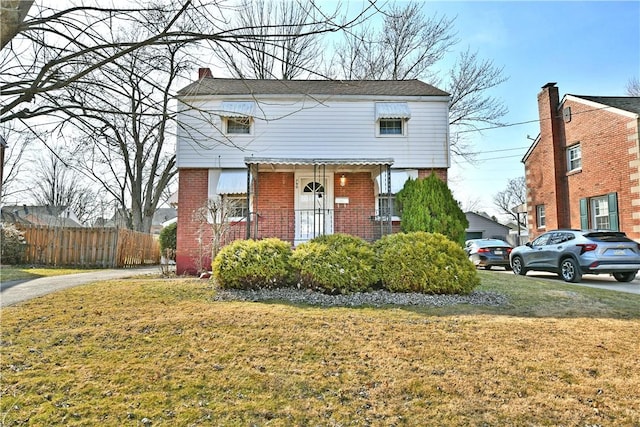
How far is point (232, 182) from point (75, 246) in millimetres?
9484

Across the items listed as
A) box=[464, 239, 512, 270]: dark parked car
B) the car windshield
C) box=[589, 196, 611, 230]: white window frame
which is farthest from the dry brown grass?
box=[589, 196, 611, 230]: white window frame

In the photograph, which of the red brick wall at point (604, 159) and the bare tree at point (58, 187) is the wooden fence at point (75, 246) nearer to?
the red brick wall at point (604, 159)

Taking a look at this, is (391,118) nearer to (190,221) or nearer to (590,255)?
(590,255)

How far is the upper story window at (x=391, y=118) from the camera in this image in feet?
42.8

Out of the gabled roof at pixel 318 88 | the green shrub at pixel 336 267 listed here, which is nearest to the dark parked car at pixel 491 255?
the gabled roof at pixel 318 88

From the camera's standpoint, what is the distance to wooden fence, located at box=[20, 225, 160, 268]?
16.5 m

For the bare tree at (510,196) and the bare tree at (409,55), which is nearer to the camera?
the bare tree at (409,55)

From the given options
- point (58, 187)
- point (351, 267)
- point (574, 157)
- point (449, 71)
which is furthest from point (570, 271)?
point (58, 187)

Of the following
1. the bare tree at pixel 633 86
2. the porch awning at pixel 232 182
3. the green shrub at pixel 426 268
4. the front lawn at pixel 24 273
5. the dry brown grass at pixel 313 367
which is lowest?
the dry brown grass at pixel 313 367

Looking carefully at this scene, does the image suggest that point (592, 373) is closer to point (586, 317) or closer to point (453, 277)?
point (586, 317)

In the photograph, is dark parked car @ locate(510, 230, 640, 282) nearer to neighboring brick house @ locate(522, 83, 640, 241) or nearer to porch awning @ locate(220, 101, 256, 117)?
neighboring brick house @ locate(522, 83, 640, 241)

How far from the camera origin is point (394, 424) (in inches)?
113

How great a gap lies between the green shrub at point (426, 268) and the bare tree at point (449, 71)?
1669cm

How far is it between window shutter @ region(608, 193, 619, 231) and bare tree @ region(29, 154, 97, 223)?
1656 inches
